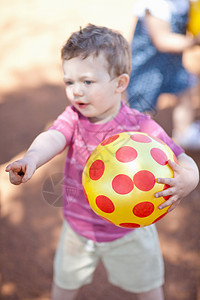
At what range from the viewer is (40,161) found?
1541 millimetres

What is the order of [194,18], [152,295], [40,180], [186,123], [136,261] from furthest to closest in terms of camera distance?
[186,123] < [40,180] < [194,18] < [152,295] < [136,261]

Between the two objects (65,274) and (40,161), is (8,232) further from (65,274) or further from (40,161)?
(40,161)

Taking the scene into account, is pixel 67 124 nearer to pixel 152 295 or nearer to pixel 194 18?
pixel 152 295

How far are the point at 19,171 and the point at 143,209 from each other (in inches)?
20.1

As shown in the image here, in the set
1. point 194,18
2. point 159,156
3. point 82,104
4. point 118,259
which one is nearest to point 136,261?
point 118,259

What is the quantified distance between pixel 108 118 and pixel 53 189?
43 centimetres

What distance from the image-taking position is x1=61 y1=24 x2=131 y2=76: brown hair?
162cm

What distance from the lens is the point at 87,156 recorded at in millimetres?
1801

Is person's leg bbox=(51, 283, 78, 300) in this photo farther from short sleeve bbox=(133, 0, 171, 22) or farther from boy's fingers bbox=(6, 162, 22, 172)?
short sleeve bbox=(133, 0, 171, 22)

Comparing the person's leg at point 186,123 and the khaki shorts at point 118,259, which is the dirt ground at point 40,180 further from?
the khaki shorts at point 118,259

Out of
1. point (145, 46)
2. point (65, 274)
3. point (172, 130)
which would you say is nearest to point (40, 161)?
point (65, 274)

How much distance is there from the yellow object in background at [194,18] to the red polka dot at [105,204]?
2196 mm

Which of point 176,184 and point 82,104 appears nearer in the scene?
point 176,184

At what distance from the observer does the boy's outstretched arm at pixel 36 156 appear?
1390mm
